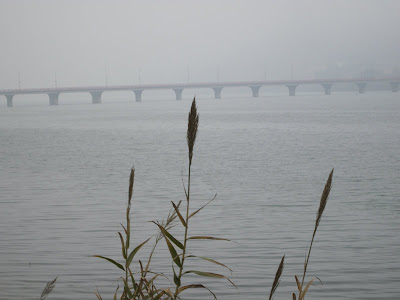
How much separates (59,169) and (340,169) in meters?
12.5

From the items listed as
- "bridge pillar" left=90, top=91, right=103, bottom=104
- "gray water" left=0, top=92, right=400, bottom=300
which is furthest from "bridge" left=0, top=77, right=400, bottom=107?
"gray water" left=0, top=92, right=400, bottom=300

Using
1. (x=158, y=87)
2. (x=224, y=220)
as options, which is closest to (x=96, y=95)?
(x=158, y=87)

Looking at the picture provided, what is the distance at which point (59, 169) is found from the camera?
29.7 m

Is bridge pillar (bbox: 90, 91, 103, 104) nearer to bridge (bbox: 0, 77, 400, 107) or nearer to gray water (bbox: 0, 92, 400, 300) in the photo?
bridge (bbox: 0, 77, 400, 107)

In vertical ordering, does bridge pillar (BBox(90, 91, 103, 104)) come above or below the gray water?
below

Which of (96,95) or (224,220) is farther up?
(224,220)

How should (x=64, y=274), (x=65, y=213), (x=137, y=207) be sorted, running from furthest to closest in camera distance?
(x=137, y=207), (x=65, y=213), (x=64, y=274)

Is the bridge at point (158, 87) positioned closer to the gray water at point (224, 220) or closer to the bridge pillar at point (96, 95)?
the bridge pillar at point (96, 95)

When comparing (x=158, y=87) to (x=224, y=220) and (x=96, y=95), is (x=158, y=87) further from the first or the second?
(x=224, y=220)

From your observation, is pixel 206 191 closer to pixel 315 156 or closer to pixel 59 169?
pixel 59 169

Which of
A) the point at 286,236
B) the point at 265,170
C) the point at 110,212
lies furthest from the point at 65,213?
the point at 265,170

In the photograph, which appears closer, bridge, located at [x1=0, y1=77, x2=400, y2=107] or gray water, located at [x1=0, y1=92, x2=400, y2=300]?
gray water, located at [x1=0, y1=92, x2=400, y2=300]

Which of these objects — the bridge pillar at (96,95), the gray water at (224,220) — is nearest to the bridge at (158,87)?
the bridge pillar at (96,95)

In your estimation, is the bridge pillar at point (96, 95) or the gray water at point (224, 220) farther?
the bridge pillar at point (96, 95)
